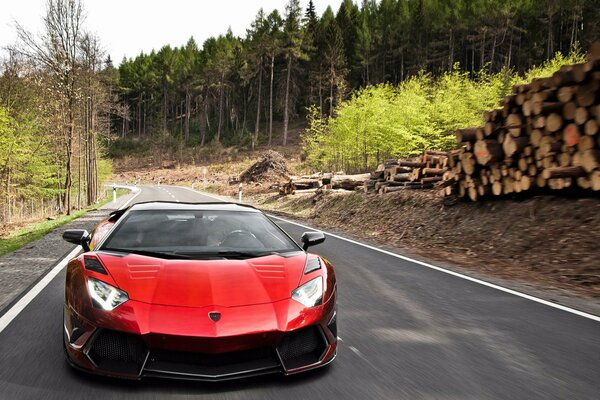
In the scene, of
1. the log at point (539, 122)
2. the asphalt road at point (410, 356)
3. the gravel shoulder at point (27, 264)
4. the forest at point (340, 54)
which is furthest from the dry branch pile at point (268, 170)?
the asphalt road at point (410, 356)

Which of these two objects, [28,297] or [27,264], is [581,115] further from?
[27,264]

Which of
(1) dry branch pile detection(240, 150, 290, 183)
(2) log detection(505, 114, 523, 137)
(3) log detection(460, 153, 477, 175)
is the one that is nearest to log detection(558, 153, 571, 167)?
(2) log detection(505, 114, 523, 137)

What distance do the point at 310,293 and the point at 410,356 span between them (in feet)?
3.35

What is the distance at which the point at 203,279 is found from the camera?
119 inches

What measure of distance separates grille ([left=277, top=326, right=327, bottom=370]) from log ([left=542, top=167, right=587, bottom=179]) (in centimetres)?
736

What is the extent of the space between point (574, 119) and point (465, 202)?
163 inches

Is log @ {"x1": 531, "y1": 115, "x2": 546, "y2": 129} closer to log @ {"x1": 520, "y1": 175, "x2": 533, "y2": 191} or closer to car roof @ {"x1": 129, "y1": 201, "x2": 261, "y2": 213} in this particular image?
log @ {"x1": 520, "y1": 175, "x2": 533, "y2": 191}

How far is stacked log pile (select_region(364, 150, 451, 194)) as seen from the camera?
587 inches

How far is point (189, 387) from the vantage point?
110 inches

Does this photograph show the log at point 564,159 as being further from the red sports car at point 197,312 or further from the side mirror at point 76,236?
the side mirror at point 76,236

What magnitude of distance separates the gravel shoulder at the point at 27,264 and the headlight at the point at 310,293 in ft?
11.1

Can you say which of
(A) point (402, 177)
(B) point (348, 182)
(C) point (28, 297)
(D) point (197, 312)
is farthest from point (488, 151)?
(B) point (348, 182)

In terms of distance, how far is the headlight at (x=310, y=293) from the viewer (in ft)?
10.2

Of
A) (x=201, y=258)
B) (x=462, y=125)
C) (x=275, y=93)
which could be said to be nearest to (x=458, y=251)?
(x=201, y=258)
